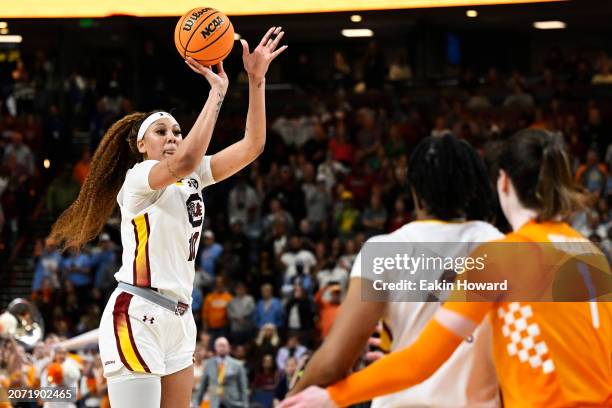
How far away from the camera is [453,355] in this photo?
3.66 meters

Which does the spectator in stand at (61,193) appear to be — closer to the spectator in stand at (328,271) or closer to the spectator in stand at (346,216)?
the spectator in stand at (346,216)

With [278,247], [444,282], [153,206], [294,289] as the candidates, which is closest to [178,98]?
[278,247]

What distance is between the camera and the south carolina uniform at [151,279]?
17.9ft

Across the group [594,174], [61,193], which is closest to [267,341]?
[594,174]

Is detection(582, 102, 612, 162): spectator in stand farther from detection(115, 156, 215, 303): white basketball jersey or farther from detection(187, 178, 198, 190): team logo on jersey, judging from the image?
detection(115, 156, 215, 303): white basketball jersey

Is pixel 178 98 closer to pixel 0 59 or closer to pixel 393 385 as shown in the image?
pixel 0 59

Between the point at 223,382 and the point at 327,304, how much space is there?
208 centimetres

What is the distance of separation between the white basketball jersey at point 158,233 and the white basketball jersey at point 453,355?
202cm

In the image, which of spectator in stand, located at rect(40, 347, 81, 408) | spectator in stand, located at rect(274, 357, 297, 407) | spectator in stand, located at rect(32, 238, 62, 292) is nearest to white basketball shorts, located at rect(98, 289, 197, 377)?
spectator in stand, located at rect(40, 347, 81, 408)

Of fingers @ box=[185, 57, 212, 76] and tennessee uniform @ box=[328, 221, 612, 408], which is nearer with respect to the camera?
tennessee uniform @ box=[328, 221, 612, 408]

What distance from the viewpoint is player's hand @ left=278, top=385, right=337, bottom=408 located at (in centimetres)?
313

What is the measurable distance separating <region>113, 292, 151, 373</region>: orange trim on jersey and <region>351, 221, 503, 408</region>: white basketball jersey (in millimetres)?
1984

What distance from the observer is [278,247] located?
18078 mm

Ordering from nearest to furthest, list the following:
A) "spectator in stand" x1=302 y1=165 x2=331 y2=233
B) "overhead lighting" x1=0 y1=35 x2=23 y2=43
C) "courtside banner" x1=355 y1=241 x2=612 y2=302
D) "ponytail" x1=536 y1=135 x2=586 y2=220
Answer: "courtside banner" x1=355 y1=241 x2=612 y2=302, "ponytail" x1=536 y1=135 x2=586 y2=220, "spectator in stand" x1=302 y1=165 x2=331 y2=233, "overhead lighting" x1=0 y1=35 x2=23 y2=43
